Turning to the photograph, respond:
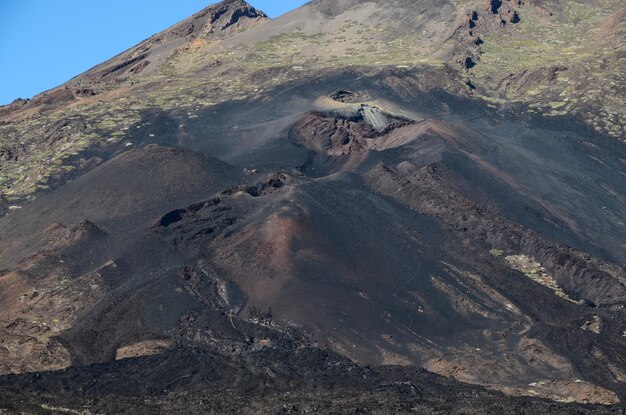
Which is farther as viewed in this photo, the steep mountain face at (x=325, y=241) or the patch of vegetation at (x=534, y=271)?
the patch of vegetation at (x=534, y=271)

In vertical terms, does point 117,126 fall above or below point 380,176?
above

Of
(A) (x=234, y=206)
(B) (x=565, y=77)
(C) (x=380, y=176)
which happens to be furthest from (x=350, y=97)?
(A) (x=234, y=206)

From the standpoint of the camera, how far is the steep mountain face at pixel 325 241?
5116cm

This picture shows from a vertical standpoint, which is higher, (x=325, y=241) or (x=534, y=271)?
(x=325, y=241)

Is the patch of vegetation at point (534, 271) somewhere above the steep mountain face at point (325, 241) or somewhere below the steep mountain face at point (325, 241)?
below

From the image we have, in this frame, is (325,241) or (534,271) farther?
(534,271)

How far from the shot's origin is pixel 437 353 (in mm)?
55562

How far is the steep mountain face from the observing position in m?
51.2

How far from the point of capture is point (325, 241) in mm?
64500

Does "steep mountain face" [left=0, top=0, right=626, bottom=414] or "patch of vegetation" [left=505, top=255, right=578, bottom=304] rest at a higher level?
"steep mountain face" [left=0, top=0, right=626, bottom=414]

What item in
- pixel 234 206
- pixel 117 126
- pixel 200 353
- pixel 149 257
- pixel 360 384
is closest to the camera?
pixel 360 384

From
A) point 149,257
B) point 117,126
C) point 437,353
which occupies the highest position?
point 117,126

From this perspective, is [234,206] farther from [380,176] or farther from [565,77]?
[565,77]

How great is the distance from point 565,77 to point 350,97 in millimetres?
23500
